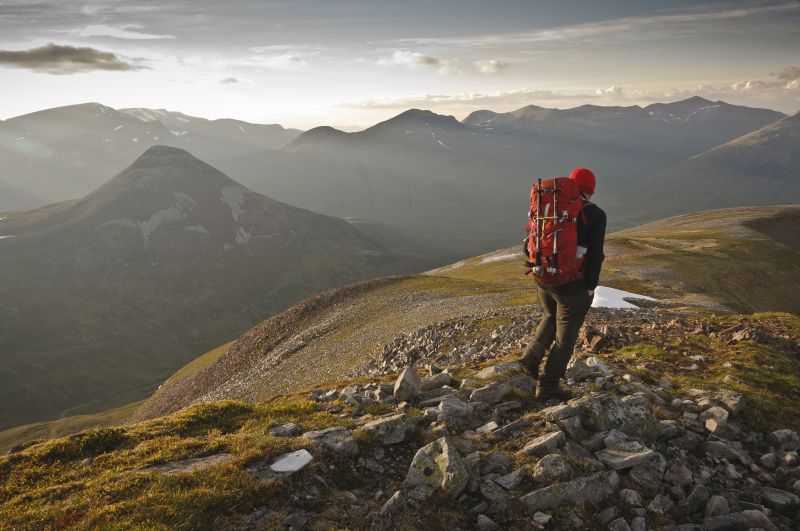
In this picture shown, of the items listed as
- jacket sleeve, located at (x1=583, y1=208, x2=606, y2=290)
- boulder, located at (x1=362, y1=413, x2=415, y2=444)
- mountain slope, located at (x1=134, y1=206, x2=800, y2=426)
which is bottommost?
mountain slope, located at (x1=134, y1=206, x2=800, y2=426)

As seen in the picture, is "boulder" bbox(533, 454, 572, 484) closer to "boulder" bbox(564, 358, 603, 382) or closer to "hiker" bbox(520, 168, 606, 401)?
"hiker" bbox(520, 168, 606, 401)

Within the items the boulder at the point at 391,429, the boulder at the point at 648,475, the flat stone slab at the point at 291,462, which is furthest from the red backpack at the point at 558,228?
the flat stone slab at the point at 291,462

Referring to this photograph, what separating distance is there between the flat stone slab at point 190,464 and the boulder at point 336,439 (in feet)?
6.16

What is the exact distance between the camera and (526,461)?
9.74 m

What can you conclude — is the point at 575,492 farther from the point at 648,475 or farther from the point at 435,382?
the point at 435,382

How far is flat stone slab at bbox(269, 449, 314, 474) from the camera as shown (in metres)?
9.41

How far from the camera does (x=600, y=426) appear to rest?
35.7 ft

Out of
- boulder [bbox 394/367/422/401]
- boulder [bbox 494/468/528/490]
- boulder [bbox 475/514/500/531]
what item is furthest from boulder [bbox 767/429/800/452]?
boulder [bbox 394/367/422/401]

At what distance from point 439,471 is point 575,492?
265cm

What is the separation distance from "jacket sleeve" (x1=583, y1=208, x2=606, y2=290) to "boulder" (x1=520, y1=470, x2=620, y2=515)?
5.00 m

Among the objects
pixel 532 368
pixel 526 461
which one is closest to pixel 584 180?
pixel 532 368

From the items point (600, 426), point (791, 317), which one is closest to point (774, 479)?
point (600, 426)

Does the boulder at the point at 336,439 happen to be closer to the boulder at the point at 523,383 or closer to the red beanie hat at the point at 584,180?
the boulder at the point at 523,383

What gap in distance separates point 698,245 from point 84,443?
404ft
